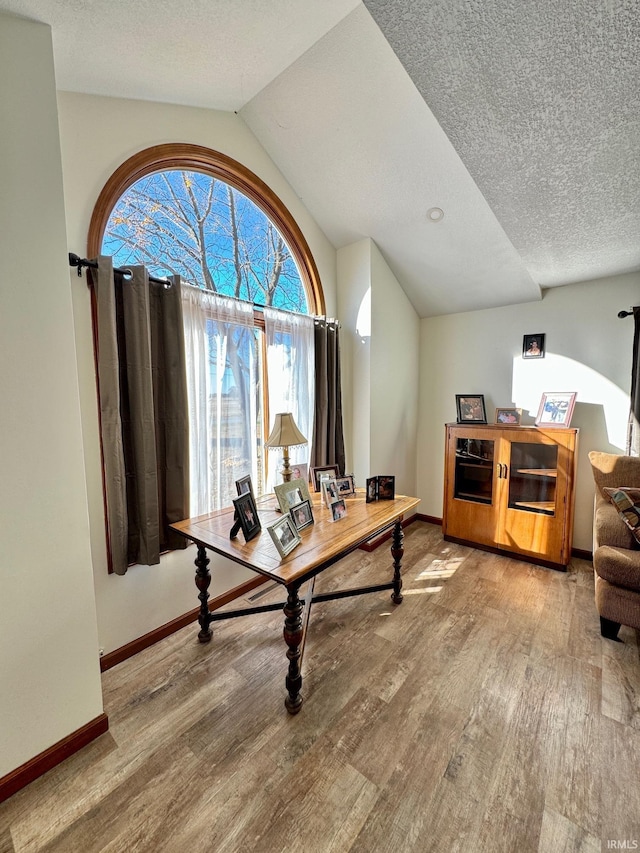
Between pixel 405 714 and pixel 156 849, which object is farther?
pixel 405 714

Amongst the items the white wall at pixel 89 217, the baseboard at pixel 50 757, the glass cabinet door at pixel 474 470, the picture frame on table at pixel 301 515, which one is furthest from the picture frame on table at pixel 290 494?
the glass cabinet door at pixel 474 470

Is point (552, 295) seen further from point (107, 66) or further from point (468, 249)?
point (107, 66)

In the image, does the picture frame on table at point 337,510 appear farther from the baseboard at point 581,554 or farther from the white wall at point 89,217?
the baseboard at point 581,554

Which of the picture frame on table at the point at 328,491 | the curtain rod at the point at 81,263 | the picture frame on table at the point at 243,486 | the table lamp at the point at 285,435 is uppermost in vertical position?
the curtain rod at the point at 81,263

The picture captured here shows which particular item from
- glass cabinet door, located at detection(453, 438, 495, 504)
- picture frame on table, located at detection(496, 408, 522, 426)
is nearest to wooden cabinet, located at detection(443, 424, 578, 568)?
glass cabinet door, located at detection(453, 438, 495, 504)

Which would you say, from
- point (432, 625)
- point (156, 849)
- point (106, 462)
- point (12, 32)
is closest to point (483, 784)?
point (432, 625)

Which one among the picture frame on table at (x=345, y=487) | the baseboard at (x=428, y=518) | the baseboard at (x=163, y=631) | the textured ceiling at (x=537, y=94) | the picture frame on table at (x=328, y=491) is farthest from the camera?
the baseboard at (x=428, y=518)

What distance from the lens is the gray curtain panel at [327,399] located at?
2.75 metres

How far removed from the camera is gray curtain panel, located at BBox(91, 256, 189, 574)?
1.66m

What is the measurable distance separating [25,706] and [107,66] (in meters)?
2.60

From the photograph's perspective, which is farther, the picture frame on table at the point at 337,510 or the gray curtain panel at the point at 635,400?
the gray curtain panel at the point at 635,400

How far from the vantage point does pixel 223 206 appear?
2.31 m

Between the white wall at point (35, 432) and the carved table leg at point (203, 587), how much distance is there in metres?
0.59

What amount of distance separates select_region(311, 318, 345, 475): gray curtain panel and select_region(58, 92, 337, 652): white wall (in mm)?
1135
